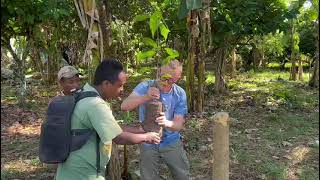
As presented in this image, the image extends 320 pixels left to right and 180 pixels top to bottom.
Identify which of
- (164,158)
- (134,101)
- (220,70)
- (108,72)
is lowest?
(164,158)

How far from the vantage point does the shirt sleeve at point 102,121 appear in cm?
248

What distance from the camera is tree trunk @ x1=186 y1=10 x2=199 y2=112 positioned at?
714 centimetres

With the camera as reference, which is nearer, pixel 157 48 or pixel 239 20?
pixel 157 48

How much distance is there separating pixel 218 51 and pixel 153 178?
6141 millimetres

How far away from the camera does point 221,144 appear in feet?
8.61

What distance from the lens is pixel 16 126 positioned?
6.97 m

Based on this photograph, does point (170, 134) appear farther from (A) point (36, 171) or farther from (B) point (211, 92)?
(B) point (211, 92)

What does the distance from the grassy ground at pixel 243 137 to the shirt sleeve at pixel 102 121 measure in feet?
8.18

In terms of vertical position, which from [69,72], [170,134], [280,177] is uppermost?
[69,72]

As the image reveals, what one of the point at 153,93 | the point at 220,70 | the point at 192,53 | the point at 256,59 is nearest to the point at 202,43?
the point at 192,53

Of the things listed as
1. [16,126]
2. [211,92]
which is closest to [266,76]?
[211,92]

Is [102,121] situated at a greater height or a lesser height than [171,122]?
greater

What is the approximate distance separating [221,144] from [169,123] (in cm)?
69

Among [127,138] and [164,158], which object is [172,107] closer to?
[164,158]
